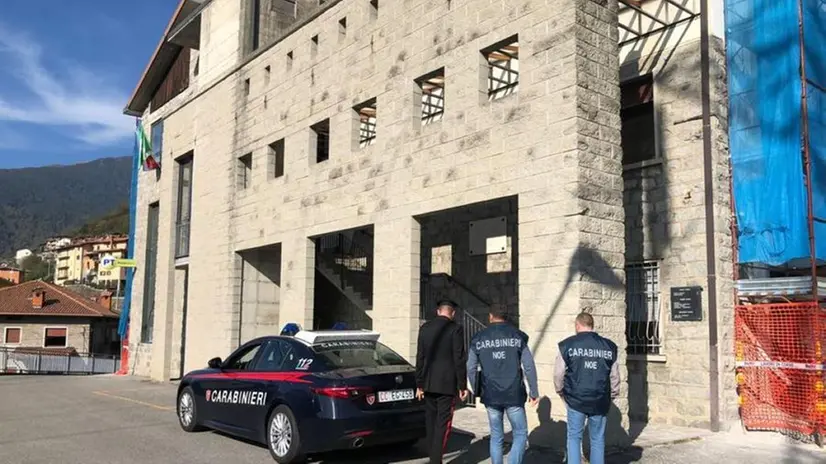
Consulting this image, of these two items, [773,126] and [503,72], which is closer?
[773,126]

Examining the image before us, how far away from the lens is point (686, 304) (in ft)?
36.9

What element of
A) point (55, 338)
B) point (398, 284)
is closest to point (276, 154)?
point (398, 284)

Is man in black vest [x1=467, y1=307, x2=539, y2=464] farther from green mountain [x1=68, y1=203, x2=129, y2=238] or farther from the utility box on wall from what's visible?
green mountain [x1=68, y1=203, x2=129, y2=238]

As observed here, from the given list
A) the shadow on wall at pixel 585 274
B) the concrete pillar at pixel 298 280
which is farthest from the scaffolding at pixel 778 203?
the concrete pillar at pixel 298 280

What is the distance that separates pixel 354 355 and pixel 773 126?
22.8ft

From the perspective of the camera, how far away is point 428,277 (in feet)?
50.6

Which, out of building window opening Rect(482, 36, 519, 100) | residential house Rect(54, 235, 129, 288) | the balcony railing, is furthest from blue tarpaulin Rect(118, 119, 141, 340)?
residential house Rect(54, 235, 129, 288)

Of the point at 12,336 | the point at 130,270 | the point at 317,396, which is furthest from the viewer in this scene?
the point at 12,336

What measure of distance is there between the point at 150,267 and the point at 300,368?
19.6 meters

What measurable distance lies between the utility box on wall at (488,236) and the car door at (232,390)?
5921 millimetres

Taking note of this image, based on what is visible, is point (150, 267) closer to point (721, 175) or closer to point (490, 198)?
point (490, 198)

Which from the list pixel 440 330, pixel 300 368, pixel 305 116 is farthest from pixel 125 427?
pixel 305 116

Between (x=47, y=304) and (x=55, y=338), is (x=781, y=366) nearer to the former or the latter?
(x=55, y=338)

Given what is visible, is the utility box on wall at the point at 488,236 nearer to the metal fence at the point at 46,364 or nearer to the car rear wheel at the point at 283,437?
Answer: the car rear wheel at the point at 283,437
